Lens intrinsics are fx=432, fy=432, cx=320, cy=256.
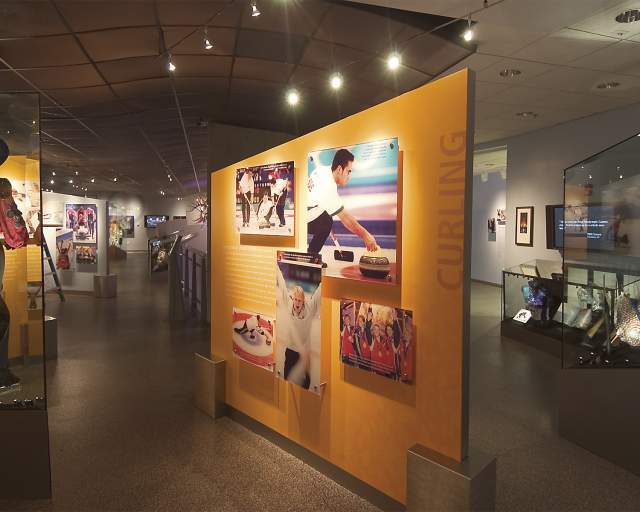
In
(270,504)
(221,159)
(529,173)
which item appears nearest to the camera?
(270,504)

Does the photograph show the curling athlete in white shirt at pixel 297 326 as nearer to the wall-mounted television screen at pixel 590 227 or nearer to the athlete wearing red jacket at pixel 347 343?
the athlete wearing red jacket at pixel 347 343

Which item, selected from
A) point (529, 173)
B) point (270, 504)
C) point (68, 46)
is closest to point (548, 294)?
point (529, 173)

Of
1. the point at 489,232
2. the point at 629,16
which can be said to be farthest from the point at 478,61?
the point at 489,232

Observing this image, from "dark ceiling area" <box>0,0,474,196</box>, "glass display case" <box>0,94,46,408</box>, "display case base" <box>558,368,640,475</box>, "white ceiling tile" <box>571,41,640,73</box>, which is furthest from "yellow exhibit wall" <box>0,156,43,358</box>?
"white ceiling tile" <box>571,41,640,73</box>

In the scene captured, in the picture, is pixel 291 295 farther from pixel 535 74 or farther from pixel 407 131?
pixel 535 74

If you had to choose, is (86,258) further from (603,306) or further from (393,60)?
(603,306)

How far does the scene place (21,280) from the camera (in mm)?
3008

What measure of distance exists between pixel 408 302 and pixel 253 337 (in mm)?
1601

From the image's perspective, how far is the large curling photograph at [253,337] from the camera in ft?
11.1

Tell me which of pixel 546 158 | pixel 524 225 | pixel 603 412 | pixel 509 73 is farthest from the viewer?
pixel 524 225

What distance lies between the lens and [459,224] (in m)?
2.06

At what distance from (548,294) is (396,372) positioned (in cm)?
515

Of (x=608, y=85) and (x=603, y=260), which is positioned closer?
(x=603, y=260)

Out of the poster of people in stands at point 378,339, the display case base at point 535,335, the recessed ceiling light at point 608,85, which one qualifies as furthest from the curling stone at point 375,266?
the recessed ceiling light at point 608,85
